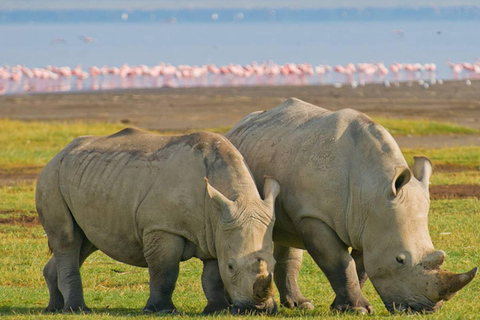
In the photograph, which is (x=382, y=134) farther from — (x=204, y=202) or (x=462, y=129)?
(x=462, y=129)

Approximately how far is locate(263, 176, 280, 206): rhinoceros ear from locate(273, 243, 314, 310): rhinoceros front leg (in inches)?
63.5

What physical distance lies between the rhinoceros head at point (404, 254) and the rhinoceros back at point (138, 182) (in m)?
1.30

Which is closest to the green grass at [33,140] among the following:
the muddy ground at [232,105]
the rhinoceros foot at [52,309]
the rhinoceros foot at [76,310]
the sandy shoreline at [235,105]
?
the muddy ground at [232,105]

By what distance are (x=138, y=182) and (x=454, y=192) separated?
32.1 feet

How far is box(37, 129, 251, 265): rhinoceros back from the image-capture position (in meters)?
9.20

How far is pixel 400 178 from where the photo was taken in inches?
347

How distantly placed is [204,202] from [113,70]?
232ft

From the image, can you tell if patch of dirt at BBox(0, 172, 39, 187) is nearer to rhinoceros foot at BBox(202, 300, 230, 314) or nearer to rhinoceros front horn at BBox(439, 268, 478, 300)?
rhinoceros foot at BBox(202, 300, 230, 314)

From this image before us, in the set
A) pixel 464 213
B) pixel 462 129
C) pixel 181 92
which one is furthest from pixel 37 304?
pixel 181 92

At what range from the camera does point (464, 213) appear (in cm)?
1577

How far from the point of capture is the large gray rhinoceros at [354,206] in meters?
8.69

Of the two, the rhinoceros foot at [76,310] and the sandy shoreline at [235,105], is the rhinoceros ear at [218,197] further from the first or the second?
the sandy shoreline at [235,105]

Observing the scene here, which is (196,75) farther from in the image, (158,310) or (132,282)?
(158,310)

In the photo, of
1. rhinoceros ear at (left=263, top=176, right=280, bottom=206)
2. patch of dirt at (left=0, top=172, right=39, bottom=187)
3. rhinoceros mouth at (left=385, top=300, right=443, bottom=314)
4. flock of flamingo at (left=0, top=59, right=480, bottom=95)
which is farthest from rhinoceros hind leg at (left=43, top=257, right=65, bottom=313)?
flock of flamingo at (left=0, top=59, right=480, bottom=95)
